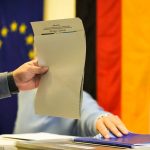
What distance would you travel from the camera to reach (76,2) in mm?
3082

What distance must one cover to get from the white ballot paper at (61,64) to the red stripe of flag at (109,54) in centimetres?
174

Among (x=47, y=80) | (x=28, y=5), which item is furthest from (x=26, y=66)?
(x=28, y=5)

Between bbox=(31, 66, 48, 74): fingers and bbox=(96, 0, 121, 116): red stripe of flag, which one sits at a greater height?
bbox=(31, 66, 48, 74): fingers

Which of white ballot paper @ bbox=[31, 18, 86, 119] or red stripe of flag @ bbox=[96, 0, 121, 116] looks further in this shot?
red stripe of flag @ bbox=[96, 0, 121, 116]

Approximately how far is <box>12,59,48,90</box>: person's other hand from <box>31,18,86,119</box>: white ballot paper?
26mm

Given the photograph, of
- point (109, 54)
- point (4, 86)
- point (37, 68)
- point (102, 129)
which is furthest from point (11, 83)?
point (109, 54)

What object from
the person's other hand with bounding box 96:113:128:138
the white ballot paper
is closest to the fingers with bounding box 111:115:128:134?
the person's other hand with bounding box 96:113:128:138

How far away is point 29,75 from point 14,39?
261cm

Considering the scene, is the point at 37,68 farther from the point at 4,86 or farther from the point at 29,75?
the point at 4,86

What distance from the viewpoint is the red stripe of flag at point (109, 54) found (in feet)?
8.84

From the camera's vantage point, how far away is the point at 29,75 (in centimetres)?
108

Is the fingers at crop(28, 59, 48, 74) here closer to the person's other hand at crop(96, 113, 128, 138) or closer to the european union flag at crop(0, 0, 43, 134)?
the person's other hand at crop(96, 113, 128, 138)

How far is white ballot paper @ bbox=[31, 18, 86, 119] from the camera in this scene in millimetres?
880

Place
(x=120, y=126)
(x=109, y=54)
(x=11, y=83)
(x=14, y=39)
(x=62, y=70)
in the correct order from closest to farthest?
(x=62, y=70)
(x=120, y=126)
(x=11, y=83)
(x=109, y=54)
(x=14, y=39)
